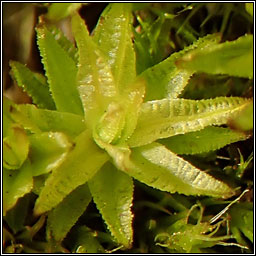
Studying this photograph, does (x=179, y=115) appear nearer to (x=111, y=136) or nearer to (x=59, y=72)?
(x=111, y=136)

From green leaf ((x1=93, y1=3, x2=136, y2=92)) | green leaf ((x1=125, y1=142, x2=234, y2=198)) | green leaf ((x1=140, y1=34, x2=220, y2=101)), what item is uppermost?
green leaf ((x1=93, y1=3, x2=136, y2=92))

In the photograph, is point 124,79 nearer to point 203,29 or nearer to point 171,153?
point 171,153

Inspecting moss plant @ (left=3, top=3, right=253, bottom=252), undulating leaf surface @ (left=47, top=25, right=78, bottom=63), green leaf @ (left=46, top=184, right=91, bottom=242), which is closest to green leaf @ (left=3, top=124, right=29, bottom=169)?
moss plant @ (left=3, top=3, right=253, bottom=252)

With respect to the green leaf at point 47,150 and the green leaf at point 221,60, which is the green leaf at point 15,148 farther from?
the green leaf at point 221,60

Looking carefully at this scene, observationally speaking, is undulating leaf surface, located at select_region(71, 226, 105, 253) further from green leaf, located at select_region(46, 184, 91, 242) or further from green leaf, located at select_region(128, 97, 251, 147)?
green leaf, located at select_region(128, 97, 251, 147)

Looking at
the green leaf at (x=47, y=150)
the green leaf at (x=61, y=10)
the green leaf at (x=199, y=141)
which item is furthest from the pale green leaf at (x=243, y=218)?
the green leaf at (x=61, y=10)

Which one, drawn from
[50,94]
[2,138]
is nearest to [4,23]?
[50,94]
